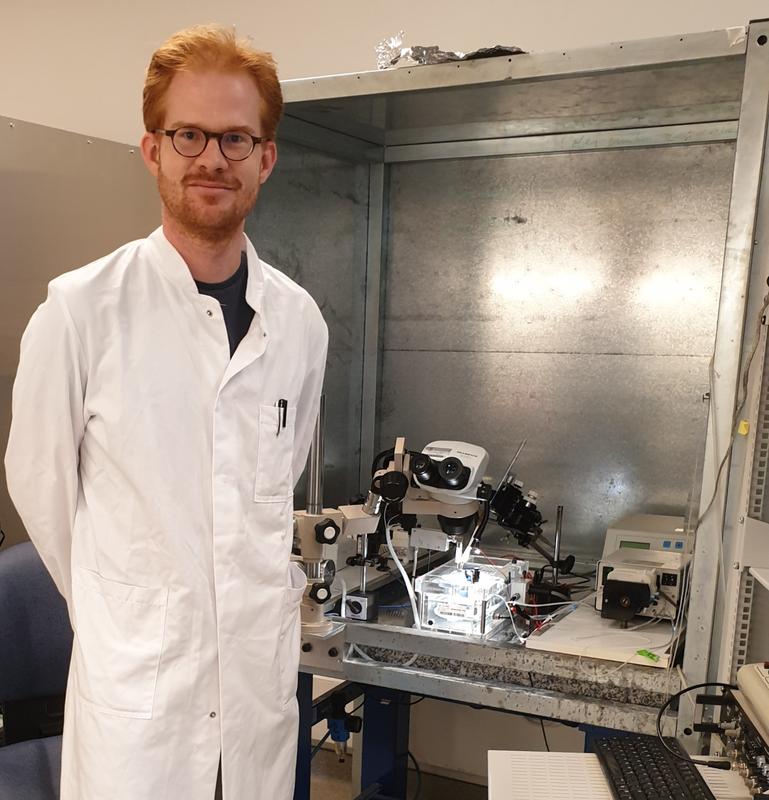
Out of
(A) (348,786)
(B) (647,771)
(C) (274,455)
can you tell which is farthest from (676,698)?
(A) (348,786)

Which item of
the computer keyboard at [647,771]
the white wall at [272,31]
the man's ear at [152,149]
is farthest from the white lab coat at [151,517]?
the white wall at [272,31]

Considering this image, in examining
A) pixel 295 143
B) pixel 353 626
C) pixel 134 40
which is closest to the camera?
pixel 353 626

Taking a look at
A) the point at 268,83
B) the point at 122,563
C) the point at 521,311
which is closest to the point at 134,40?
→ the point at 521,311

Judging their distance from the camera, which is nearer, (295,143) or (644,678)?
(644,678)

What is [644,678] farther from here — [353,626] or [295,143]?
[295,143]

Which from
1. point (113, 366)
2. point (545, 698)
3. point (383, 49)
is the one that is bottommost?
point (545, 698)

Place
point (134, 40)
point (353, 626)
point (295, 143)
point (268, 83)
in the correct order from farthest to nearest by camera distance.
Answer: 1. point (134, 40)
2. point (295, 143)
3. point (353, 626)
4. point (268, 83)

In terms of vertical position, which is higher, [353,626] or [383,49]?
[383,49]

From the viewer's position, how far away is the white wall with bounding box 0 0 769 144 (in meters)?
2.40

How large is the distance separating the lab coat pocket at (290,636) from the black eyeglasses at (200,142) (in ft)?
2.36

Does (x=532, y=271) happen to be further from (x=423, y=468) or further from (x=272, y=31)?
(x=272, y=31)

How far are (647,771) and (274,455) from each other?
0.79 m

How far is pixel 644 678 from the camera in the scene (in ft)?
5.40

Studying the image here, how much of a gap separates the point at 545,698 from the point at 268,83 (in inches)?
49.8
